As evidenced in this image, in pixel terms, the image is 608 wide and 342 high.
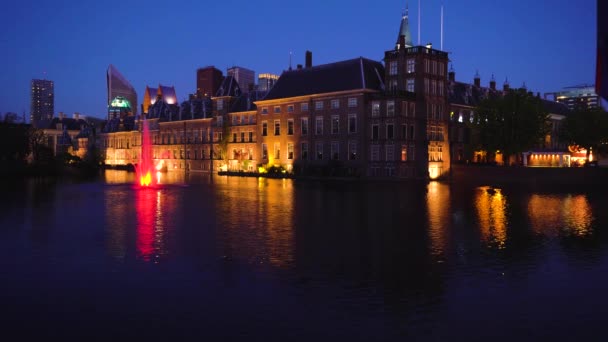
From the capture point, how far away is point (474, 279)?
15.0m

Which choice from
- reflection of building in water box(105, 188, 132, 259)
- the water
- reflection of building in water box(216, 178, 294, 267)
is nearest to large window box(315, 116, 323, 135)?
reflection of building in water box(216, 178, 294, 267)

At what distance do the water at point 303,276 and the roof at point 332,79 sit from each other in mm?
49022

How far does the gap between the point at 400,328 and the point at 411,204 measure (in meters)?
26.3

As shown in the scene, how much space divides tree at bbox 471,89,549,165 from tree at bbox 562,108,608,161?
16369 millimetres

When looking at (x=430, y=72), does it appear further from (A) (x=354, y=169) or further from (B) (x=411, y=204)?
(B) (x=411, y=204)

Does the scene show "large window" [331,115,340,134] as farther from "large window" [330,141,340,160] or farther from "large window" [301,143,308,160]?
"large window" [301,143,308,160]

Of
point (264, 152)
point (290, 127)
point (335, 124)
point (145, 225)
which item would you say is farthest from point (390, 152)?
point (145, 225)

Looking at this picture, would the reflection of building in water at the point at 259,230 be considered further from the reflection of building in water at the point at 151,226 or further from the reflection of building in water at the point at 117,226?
the reflection of building in water at the point at 117,226

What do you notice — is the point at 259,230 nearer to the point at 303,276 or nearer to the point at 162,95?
the point at 303,276

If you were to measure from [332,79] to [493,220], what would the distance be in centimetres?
5439

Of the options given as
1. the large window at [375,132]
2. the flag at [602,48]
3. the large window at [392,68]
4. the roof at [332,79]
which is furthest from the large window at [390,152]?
the flag at [602,48]

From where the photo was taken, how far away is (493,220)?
28.1 m

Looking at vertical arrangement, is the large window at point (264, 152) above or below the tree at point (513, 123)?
below

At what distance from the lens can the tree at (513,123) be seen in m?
75.4
